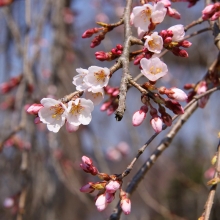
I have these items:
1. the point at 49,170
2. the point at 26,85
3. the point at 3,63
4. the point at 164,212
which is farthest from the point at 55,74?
the point at 164,212

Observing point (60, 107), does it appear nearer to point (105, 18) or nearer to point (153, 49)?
point (153, 49)

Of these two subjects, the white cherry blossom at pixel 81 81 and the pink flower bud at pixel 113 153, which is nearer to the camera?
the white cherry blossom at pixel 81 81

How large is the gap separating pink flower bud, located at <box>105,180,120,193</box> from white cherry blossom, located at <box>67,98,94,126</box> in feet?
0.52

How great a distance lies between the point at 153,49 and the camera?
821 millimetres

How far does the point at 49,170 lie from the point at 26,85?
0.79 metres

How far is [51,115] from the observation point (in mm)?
833

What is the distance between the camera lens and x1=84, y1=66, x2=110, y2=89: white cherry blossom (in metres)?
0.78

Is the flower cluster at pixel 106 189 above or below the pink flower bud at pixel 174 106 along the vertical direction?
below

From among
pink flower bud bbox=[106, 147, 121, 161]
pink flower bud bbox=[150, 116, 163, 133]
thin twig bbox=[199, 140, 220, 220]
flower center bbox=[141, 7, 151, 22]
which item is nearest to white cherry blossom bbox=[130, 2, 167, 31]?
flower center bbox=[141, 7, 151, 22]

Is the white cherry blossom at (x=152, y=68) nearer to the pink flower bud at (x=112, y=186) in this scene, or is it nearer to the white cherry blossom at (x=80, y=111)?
the white cherry blossom at (x=80, y=111)

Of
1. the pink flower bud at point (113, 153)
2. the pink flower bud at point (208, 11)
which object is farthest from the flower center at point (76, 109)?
the pink flower bud at point (113, 153)

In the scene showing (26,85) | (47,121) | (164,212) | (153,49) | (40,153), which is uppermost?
(153,49)

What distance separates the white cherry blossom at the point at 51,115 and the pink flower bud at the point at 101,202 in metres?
0.19

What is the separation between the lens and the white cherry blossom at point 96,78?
0.78m
